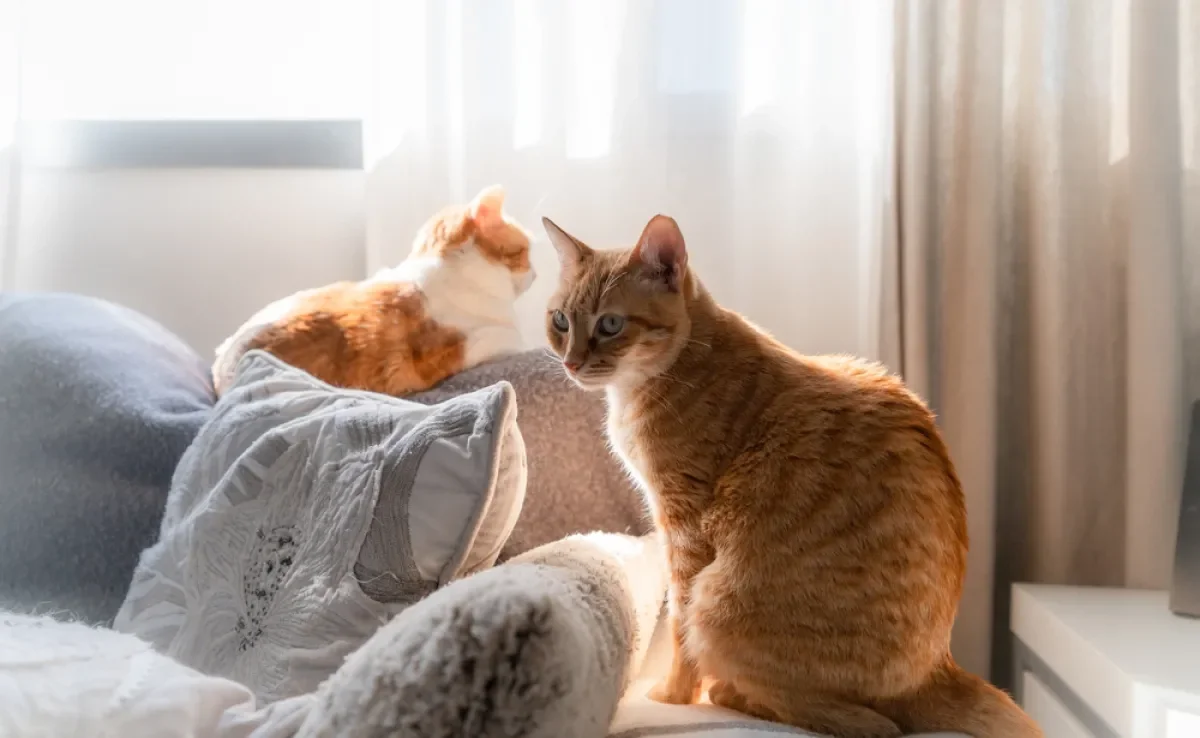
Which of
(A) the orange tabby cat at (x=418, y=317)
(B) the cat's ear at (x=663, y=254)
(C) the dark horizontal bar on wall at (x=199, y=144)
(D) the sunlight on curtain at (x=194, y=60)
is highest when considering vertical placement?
(D) the sunlight on curtain at (x=194, y=60)

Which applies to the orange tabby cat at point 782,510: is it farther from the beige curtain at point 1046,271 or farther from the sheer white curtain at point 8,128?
the sheer white curtain at point 8,128

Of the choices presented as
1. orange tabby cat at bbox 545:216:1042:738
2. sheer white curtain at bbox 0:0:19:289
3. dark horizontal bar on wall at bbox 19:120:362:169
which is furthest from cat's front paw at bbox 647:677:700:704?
sheer white curtain at bbox 0:0:19:289

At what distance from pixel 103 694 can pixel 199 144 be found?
1160 millimetres

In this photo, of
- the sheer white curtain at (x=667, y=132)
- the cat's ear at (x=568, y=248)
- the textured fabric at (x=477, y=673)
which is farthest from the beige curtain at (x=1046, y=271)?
the textured fabric at (x=477, y=673)

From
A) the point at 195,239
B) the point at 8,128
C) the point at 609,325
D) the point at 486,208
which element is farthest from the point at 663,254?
the point at 8,128

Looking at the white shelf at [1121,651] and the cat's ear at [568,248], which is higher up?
the cat's ear at [568,248]

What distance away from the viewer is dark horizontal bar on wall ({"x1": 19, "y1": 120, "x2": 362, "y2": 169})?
60.8 inches

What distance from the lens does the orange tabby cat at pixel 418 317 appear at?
1.17 metres

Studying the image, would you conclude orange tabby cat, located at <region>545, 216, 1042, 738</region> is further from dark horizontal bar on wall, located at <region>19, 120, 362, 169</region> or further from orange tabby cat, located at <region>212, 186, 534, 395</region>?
dark horizontal bar on wall, located at <region>19, 120, 362, 169</region>

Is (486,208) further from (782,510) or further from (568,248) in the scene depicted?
(782,510)

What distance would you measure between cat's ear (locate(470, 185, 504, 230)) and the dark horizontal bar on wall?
42 cm

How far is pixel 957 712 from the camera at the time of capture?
81 centimetres

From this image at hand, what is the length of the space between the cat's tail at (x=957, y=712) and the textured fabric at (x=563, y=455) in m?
0.42

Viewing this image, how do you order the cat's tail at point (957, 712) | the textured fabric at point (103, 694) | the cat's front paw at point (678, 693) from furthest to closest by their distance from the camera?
the cat's front paw at point (678, 693) → the cat's tail at point (957, 712) → the textured fabric at point (103, 694)
